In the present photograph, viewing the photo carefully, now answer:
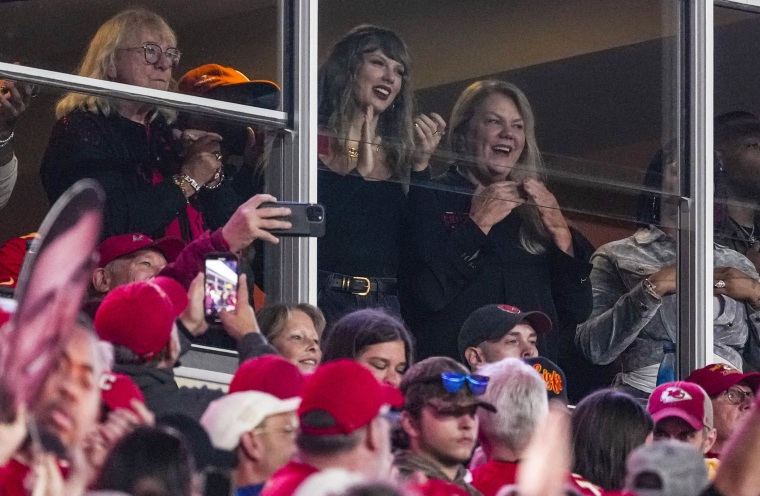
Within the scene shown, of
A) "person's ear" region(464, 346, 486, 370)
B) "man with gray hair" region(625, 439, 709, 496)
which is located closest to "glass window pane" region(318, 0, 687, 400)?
"person's ear" region(464, 346, 486, 370)

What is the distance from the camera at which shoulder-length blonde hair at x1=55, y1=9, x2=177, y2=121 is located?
6457mm

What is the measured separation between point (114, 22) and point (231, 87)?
28.5 inches

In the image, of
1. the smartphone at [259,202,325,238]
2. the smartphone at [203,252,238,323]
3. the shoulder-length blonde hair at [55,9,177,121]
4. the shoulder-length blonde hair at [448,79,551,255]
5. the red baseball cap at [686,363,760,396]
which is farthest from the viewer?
the shoulder-length blonde hair at [448,79,551,255]

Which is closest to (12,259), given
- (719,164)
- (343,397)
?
(343,397)

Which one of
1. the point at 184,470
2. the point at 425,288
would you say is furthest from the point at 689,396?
the point at 184,470

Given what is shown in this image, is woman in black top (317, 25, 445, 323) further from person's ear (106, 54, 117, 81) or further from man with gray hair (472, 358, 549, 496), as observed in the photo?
man with gray hair (472, 358, 549, 496)

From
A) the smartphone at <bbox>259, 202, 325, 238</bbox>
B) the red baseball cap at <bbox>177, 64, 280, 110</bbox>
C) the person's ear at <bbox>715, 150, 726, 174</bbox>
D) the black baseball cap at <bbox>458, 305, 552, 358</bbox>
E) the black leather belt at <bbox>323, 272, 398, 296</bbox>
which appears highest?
the red baseball cap at <bbox>177, 64, 280, 110</bbox>

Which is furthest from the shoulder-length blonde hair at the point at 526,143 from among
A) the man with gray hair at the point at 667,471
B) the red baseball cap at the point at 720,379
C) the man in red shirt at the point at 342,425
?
the man in red shirt at the point at 342,425

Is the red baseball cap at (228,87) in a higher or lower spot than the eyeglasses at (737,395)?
higher

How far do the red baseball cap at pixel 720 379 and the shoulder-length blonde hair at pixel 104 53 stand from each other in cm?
285

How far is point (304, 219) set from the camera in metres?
5.98

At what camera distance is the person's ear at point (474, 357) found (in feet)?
21.3

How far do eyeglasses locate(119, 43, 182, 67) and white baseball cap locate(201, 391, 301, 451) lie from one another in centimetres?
275

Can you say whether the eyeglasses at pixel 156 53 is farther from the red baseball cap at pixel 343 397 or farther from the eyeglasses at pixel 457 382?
the red baseball cap at pixel 343 397
